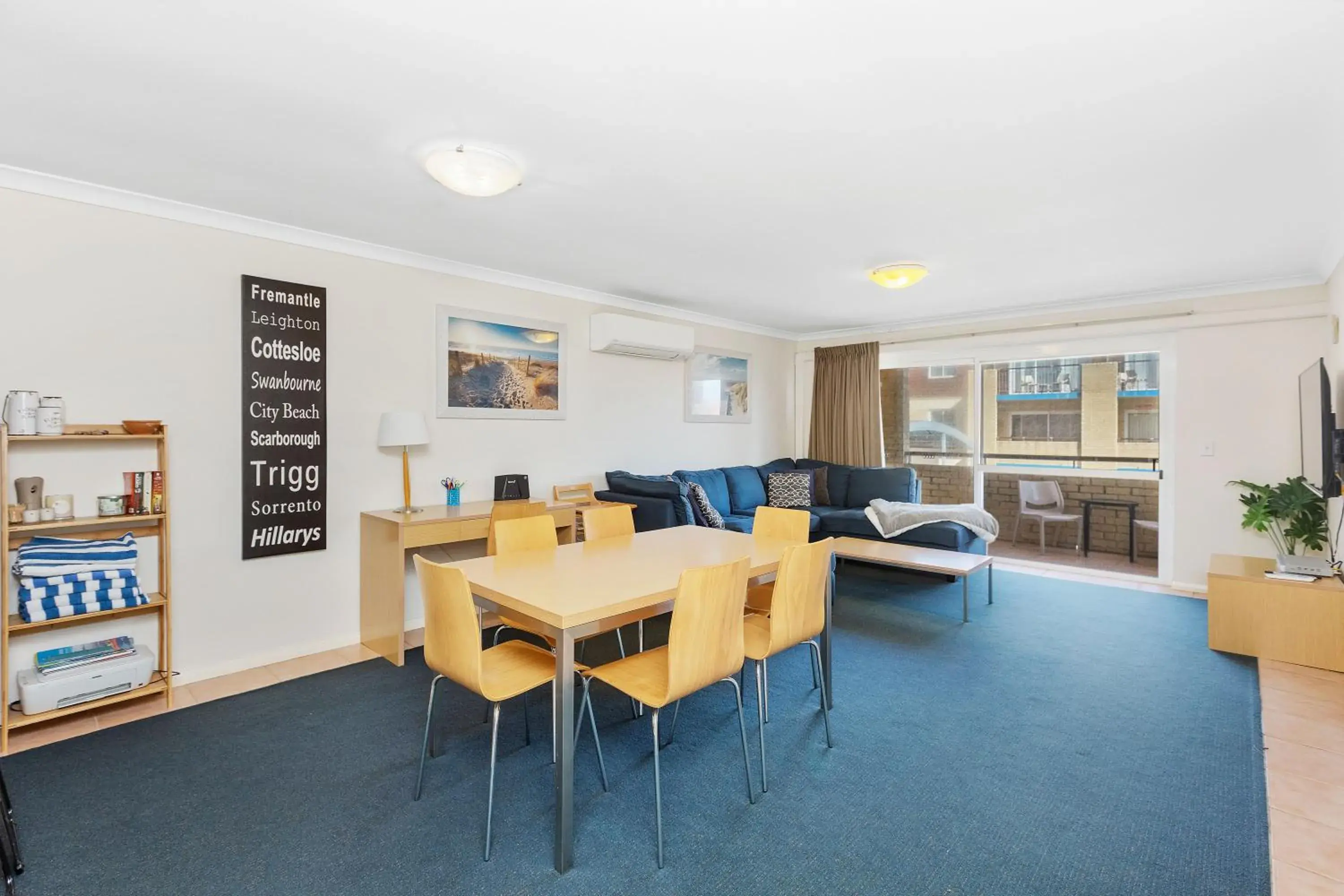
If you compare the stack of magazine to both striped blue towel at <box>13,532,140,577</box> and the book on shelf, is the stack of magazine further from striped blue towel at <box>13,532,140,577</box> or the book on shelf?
the book on shelf

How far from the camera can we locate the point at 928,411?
21.6 feet

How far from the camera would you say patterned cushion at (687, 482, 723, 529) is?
5.09 metres

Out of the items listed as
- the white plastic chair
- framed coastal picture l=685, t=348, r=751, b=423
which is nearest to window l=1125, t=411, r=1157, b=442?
the white plastic chair

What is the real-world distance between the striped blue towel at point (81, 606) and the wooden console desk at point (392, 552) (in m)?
1.04

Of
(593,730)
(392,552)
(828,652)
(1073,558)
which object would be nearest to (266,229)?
(392,552)

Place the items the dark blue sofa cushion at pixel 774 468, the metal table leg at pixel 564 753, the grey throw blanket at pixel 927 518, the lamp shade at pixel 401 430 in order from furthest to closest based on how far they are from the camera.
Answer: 1. the dark blue sofa cushion at pixel 774 468
2. the grey throw blanket at pixel 927 518
3. the lamp shade at pixel 401 430
4. the metal table leg at pixel 564 753

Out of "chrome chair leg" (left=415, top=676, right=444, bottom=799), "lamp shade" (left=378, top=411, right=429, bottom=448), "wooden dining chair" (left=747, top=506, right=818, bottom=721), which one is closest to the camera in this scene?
"chrome chair leg" (left=415, top=676, right=444, bottom=799)

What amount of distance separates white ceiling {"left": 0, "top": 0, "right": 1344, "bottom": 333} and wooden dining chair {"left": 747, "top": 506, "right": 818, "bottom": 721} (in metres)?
1.55

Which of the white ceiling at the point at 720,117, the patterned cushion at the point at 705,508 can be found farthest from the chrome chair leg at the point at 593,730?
the patterned cushion at the point at 705,508

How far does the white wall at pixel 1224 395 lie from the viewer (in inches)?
179

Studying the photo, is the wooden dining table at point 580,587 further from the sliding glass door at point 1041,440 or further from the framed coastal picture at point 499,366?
the sliding glass door at point 1041,440

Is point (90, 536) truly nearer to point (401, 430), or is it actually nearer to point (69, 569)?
point (69, 569)

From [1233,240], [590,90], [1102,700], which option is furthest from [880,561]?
[590,90]

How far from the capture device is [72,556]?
2738mm
